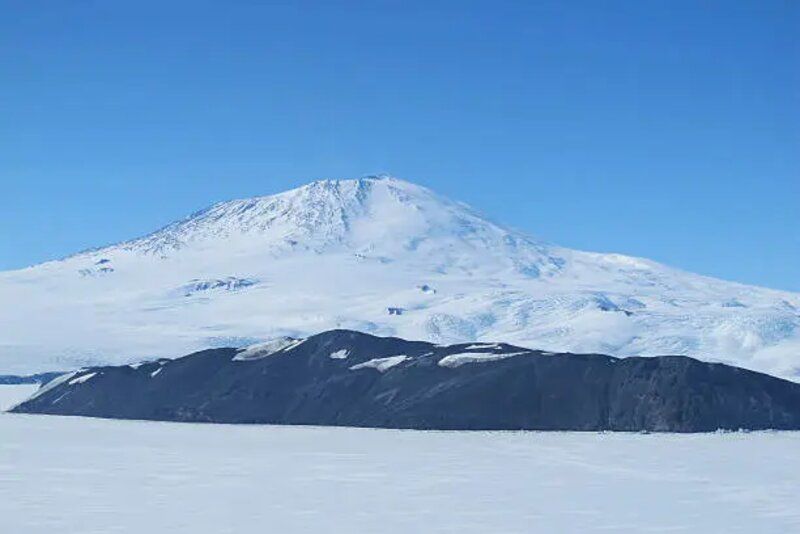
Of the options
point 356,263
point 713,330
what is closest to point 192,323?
point 356,263

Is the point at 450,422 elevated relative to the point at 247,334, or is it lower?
lower

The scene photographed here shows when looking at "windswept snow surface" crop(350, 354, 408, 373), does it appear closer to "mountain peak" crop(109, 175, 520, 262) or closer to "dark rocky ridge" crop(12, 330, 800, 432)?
"dark rocky ridge" crop(12, 330, 800, 432)

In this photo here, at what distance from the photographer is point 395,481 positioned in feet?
71.6

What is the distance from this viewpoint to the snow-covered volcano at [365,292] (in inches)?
3615

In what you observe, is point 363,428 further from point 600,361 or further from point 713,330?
point 713,330

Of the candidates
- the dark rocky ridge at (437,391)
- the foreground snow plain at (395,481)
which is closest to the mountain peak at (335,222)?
the dark rocky ridge at (437,391)

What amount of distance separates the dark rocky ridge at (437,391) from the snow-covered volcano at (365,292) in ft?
126

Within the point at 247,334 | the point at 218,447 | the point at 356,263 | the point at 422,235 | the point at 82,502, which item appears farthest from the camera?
the point at 422,235

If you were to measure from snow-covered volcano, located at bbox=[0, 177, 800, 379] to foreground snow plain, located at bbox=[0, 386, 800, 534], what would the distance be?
152 ft

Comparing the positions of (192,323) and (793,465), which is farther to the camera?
(192,323)

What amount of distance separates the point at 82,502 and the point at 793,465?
585 inches

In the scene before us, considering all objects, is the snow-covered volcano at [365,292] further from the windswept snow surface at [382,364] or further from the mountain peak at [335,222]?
the windswept snow surface at [382,364]

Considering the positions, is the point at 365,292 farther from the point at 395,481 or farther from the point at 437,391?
the point at 395,481

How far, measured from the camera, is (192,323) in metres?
122
